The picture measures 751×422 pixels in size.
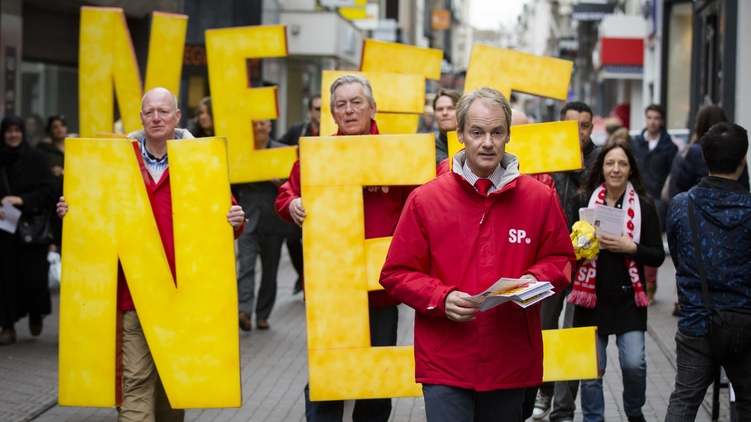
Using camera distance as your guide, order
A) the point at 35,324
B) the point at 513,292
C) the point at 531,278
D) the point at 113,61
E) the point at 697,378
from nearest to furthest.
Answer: the point at 513,292 < the point at 531,278 < the point at 697,378 < the point at 113,61 < the point at 35,324

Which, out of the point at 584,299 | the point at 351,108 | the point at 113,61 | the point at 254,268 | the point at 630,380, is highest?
the point at 113,61

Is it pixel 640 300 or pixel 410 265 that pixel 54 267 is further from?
pixel 410 265

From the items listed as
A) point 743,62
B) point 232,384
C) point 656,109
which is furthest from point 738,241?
point 656,109

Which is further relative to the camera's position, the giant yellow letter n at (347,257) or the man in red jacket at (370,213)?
the man in red jacket at (370,213)

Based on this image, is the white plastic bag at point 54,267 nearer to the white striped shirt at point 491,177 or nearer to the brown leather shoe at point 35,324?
the brown leather shoe at point 35,324

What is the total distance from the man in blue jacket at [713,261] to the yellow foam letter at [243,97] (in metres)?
3.96

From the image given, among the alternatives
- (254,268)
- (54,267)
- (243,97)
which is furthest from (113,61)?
(54,267)

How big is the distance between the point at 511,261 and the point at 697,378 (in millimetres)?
1708

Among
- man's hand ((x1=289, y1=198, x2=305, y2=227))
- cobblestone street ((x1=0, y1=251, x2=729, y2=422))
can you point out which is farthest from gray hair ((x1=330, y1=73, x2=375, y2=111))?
cobblestone street ((x1=0, y1=251, x2=729, y2=422))

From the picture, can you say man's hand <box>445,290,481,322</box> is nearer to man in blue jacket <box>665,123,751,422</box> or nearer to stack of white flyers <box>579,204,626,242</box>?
man in blue jacket <box>665,123,751,422</box>

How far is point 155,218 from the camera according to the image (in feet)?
18.6

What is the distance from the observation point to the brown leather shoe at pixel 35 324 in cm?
962

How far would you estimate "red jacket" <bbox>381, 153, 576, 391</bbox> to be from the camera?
4027 mm

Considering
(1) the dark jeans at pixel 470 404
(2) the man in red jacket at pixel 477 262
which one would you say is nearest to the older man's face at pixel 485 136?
(2) the man in red jacket at pixel 477 262
